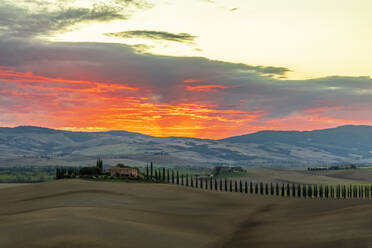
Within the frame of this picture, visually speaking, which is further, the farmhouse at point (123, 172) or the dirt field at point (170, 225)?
the farmhouse at point (123, 172)

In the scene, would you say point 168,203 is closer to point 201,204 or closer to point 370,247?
point 201,204

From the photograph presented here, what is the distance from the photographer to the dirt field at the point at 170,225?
3045cm

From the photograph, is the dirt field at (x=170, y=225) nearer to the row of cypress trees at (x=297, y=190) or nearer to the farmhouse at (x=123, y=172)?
the row of cypress trees at (x=297, y=190)

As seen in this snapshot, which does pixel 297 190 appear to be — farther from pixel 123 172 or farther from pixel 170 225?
pixel 170 225

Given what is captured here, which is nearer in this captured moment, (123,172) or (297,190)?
(123,172)

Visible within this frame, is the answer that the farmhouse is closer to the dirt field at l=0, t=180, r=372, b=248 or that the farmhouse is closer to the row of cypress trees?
the row of cypress trees

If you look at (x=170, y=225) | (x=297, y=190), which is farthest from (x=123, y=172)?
(x=170, y=225)

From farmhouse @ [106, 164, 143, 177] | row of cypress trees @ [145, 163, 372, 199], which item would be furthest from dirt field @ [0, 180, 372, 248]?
farmhouse @ [106, 164, 143, 177]

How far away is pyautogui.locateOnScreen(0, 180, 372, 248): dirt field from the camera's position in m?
30.5

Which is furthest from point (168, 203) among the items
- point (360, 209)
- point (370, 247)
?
point (370, 247)

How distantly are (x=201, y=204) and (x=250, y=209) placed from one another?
619cm

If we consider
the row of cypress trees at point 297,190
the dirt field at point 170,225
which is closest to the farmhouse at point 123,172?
the row of cypress trees at point 297,190

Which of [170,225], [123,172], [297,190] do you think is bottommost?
[297,190]

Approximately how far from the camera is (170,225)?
134 ft
